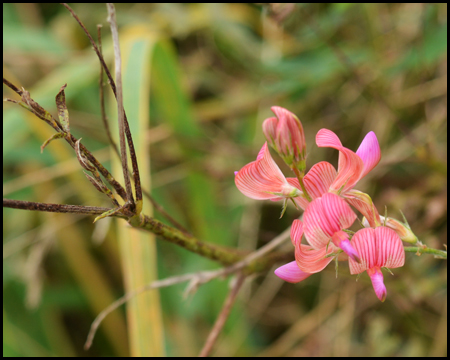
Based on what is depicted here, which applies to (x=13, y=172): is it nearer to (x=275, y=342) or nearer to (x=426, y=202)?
(x=275, y=342)

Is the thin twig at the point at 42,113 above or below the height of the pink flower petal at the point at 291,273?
above

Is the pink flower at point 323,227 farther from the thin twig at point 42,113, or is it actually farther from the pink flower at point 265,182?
the thin twig at point 42,113

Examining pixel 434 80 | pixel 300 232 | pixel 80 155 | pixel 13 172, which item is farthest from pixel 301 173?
pixel 13 172

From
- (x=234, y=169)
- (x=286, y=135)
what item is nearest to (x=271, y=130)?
(x=286, y=135)

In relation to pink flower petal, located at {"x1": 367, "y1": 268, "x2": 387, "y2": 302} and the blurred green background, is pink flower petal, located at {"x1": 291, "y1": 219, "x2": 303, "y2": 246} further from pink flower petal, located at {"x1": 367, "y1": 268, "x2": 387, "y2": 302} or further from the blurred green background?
the blurred green background

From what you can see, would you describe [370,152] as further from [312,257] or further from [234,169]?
[234,169]

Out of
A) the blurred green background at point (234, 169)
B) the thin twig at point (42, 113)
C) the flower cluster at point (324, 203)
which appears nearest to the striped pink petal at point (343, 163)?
the flower cluster at point (324, 203)
